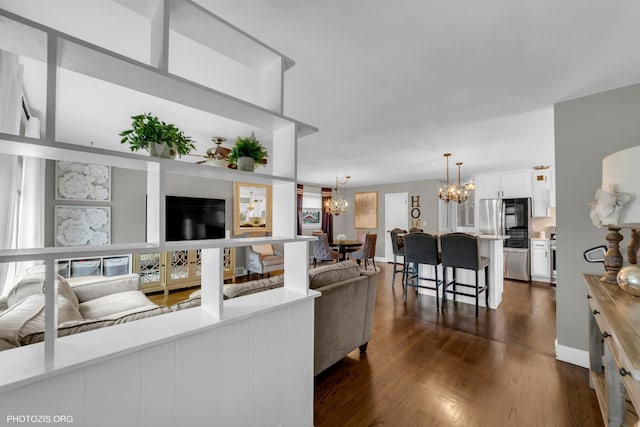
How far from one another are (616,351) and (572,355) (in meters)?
1.60

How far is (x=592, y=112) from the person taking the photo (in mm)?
2264

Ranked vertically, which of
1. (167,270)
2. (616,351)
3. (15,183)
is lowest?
(167,270)

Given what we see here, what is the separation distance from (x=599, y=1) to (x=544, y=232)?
5567mm

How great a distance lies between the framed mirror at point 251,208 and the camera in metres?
5.58

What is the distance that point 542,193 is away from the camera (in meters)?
5.27

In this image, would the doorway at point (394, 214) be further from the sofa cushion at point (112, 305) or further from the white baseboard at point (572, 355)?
the sofa cushion at point (112, 305)

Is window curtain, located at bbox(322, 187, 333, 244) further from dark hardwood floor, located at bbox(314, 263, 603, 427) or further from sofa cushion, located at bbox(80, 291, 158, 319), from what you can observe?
sofa cushion, located at bbox(80, 291, 158, 319)

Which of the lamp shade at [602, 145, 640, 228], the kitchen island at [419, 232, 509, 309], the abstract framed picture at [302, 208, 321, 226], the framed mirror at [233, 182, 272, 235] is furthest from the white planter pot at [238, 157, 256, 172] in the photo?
the abstract framed picture at [302, 208, 321, 226]

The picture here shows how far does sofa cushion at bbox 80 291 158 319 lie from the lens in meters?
2.15

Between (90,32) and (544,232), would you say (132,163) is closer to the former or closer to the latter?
(90,32)

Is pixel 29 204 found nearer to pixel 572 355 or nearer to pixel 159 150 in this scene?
pixel 159 150

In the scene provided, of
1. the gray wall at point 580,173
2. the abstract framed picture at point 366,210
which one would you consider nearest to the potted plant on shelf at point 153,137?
the gray wall at point 580,173

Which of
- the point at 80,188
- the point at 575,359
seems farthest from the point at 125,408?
the point at 80,188

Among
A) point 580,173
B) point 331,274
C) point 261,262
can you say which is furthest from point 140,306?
point 580,173
